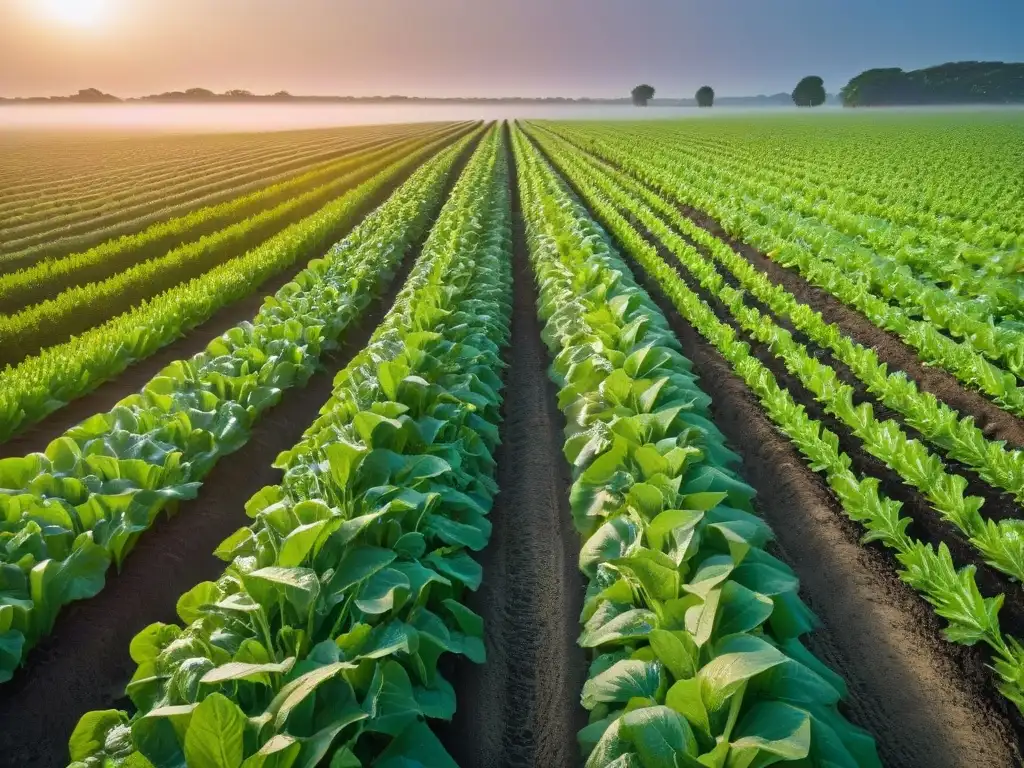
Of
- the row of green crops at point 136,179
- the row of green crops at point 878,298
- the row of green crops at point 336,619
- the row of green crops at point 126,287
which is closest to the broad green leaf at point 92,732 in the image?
the row of green crops at point 336,619

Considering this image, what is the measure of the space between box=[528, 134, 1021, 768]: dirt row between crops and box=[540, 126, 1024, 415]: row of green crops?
2513mm

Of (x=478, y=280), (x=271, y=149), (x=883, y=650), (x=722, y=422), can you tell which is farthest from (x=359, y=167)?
(x=883, y=650)

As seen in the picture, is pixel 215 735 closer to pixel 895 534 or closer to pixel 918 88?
pixel 895 534

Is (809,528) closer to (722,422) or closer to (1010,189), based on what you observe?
(722,422)

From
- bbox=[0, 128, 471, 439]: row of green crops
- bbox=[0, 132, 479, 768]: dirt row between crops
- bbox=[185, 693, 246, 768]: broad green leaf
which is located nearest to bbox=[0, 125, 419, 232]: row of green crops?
bbox=[0, 128, 471, 439]: row of green crops

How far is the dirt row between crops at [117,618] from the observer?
134 inches

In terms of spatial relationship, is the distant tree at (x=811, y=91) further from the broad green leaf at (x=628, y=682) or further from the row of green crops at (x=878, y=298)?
the broad green leaf at (x=628, y=682)

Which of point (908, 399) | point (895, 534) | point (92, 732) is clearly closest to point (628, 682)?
point (92, 732)

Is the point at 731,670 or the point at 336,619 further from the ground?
the point at 731,670

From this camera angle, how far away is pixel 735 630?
2.83 meters

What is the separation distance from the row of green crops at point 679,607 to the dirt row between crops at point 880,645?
429mm

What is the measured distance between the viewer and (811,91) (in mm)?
140625

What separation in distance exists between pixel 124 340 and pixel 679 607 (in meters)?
7.93

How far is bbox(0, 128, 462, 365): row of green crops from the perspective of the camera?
9.52 m
